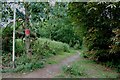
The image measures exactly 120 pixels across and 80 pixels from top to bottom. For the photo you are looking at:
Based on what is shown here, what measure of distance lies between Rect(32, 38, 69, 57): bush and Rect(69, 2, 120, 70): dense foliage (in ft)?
3.59

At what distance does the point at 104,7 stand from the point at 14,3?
1.98 m

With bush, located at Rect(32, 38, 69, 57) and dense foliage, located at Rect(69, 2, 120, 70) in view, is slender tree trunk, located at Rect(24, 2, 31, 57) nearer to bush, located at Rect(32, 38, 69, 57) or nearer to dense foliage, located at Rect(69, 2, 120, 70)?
bush, located at Rect(32, 38, 69, 57)

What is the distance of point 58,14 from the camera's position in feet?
19.5

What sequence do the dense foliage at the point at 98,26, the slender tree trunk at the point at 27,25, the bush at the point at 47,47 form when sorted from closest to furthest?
the dense foliage at the point at 98,26 < the slender tree trunk at the point at 27,25 < the bush at the point at 47,47

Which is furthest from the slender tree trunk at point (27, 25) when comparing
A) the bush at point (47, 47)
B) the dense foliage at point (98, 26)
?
the dense foliage at point (98, 26)

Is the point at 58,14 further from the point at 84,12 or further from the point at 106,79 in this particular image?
the point at 106,79

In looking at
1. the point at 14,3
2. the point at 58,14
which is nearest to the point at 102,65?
the point at 58,14

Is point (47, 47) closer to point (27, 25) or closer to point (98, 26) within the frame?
point (27, 25)

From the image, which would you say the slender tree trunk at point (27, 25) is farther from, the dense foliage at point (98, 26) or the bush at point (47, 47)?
the dense foliage at point (98, 26)

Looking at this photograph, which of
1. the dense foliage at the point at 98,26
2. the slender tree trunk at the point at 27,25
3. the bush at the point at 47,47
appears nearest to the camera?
the dense foliage at the point at 98,26

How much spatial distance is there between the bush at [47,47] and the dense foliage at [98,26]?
1.09m

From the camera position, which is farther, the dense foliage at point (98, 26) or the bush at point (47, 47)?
the bush at point (47, 47)

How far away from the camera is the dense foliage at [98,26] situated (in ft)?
16.2

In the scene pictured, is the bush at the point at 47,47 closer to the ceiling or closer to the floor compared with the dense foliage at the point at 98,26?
closer to the floor
